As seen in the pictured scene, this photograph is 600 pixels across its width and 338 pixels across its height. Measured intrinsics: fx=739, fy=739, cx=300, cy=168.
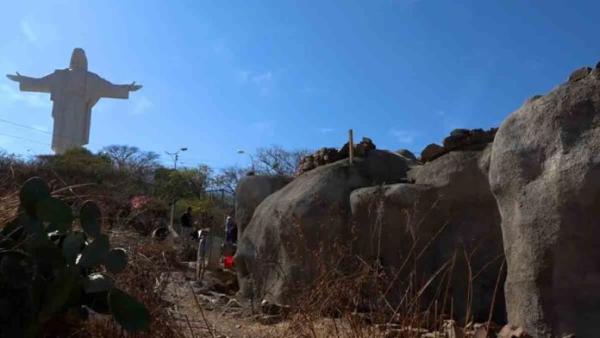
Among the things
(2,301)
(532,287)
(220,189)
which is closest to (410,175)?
(532,287)

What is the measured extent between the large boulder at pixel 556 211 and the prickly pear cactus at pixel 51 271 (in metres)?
2.65

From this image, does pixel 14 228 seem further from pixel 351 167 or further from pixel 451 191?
pixel 351 167

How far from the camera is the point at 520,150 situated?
493 cm

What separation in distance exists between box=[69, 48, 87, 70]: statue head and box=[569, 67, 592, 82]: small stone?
33.2 m

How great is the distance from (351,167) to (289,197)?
2.62 feet

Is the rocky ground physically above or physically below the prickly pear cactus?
below

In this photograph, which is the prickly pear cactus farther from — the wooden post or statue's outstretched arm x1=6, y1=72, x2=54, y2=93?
statue's outstretched arm x1=6, y1=72, x2=54, y2=93

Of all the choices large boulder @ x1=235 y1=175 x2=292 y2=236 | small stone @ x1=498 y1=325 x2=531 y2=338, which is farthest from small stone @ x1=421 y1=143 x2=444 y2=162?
small stone @ x1=498 y1=325 x2=531 y2=338

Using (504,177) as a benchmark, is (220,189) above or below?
above

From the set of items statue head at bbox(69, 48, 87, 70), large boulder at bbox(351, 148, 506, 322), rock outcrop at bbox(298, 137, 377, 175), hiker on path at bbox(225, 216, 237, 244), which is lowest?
large boulder at bbox(351, 148, 506, 322)

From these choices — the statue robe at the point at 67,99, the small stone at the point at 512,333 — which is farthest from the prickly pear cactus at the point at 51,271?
the statue robe at the point at 67,99

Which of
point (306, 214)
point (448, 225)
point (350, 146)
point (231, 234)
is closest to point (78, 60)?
point (231, 234)

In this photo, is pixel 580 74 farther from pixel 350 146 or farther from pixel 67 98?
pixel 67 98

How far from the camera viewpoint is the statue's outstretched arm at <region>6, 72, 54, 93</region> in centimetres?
3466
